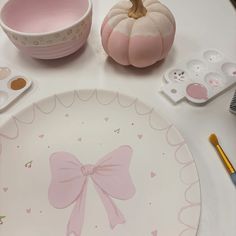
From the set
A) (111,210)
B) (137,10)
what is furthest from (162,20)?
(111,210)

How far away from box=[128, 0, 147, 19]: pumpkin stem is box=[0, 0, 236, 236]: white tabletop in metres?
0.10

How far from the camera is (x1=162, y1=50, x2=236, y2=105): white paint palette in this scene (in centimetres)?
58

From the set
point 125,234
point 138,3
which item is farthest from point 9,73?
point 125,234

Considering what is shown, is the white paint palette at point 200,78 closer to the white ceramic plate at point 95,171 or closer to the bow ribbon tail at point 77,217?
the white ceramic plate at point 95,171

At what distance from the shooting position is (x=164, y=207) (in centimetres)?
47

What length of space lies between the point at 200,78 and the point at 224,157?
161mm

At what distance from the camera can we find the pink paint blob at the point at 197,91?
58cm

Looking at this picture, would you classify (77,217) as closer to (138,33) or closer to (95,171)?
(95,171)

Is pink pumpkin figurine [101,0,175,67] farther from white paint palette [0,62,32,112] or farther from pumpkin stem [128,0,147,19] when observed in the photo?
white paint palette [0,62,32,112]

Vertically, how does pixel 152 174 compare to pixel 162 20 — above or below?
below

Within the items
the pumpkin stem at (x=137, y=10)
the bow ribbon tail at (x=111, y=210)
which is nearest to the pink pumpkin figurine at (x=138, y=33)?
the pumpkin stem at (x=137, y=10)

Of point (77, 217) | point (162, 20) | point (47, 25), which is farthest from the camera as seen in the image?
point (47, 25)

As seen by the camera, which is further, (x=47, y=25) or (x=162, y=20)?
(x=47, y=25)

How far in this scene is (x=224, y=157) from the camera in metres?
0.50
